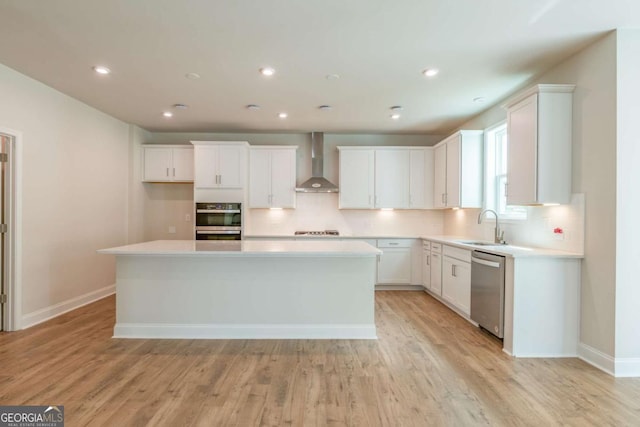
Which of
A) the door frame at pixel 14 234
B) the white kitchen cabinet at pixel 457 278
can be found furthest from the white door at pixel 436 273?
the door frame at pixel 14 234

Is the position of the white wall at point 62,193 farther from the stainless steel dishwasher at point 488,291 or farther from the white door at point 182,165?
the stainless steel dishwasher at point 488,291

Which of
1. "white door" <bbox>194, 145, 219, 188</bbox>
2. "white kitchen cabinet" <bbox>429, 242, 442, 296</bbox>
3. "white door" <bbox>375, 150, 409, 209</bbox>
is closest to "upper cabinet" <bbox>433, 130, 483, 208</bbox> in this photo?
"white kitchen cabinet" <bbox>429, 242, 442, 296</bbox>

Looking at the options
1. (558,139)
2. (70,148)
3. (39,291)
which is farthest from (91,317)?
(558,139)

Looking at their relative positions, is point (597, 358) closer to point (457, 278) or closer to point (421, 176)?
point (457, 278)

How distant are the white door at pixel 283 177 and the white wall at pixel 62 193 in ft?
7.99

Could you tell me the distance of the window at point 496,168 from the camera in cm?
434

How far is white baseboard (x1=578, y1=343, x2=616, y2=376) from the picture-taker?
262cm

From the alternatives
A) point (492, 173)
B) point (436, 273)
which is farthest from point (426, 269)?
point (492, 173)

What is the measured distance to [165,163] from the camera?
5.72m

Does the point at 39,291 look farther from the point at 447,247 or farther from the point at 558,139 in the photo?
the point at 558,139

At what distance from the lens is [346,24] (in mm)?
2557

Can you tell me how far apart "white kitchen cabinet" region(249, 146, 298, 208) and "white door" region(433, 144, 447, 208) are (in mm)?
2442

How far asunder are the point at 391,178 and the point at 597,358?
3.71 metres

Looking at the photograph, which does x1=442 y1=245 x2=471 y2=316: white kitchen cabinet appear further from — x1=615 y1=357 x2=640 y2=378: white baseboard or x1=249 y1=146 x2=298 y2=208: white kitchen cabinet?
x1=249 y1=146 x2=298 y2=208: white kitchen cabinet
